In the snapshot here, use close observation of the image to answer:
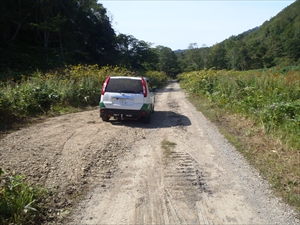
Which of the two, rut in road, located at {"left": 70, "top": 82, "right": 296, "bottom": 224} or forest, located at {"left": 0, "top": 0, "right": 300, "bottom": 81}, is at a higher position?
forest, located at {"left": 0, "top": 0, "right": 300, "bottom": 81}

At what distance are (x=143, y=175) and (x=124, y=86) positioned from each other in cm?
461

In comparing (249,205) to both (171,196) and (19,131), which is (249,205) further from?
(19,131)

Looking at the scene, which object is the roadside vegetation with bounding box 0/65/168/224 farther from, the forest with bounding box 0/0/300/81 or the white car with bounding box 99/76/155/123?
the forest with bounding box 0/0/300/81

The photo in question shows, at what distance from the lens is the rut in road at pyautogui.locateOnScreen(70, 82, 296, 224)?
132 inches

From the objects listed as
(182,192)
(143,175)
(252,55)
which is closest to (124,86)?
(143,175)

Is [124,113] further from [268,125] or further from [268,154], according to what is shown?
[268,154]

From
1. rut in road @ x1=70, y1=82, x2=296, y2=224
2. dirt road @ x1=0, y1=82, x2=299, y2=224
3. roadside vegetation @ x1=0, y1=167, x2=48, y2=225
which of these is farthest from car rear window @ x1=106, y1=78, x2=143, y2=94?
roadside vegetation @ x1=0, y1=167, x2=48, y2=225

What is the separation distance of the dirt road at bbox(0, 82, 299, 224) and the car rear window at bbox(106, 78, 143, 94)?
62.1 inches

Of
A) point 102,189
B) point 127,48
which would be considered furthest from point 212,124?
point 127,48

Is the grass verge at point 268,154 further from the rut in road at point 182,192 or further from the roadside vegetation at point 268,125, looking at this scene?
the rut in road at point 182,192

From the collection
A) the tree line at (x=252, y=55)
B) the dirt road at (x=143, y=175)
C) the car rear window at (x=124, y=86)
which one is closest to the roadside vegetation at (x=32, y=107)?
the dirt road at (x=143, y=175)

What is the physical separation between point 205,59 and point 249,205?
100 m

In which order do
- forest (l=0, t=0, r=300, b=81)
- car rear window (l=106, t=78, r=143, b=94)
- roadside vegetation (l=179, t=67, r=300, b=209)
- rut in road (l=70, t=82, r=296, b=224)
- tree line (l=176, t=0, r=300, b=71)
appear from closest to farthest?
rut in road (l=70, t=82, r=296, b=224)
roadside vegetation (l=179, t=67, r=300, b=209)
car rear window (l=106, t=78, r=143, b=94)
forest (l=0, t=0, r=300, b=81)
tree line (l=176, t=0, r=300, b=71)

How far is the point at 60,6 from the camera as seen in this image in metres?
30.8
